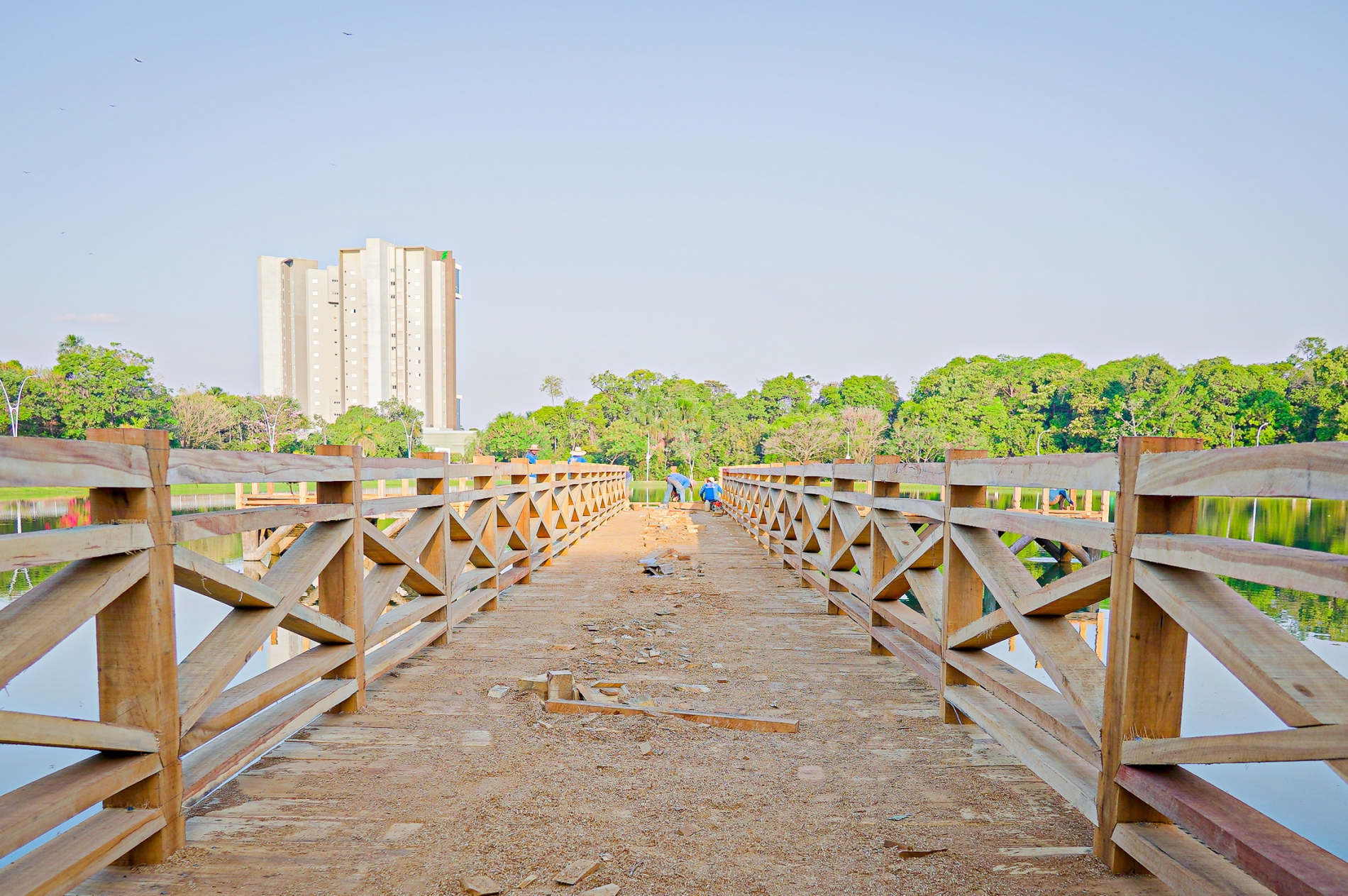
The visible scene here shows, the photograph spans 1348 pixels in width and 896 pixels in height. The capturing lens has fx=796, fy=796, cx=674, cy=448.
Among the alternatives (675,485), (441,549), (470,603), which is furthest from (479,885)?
(675,485)

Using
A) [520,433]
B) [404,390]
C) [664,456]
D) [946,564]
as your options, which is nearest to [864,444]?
[664,456]

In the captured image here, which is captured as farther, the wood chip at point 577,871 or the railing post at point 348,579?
the railing post at point 348,579

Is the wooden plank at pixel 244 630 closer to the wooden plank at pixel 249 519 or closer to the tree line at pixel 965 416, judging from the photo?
the wooden plank at pixel 249 519

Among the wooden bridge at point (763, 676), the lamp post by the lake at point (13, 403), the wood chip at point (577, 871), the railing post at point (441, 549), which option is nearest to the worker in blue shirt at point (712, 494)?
the railing post at point (441, 549)

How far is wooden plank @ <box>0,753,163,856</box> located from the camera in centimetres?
201

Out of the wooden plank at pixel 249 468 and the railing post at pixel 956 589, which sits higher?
the wooden plank at pixel 249 468

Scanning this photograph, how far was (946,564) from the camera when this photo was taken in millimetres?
4043

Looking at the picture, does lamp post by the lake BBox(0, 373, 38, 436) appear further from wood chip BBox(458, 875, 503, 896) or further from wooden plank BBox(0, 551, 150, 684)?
wood chip BBox(458, 875, 503, 896)

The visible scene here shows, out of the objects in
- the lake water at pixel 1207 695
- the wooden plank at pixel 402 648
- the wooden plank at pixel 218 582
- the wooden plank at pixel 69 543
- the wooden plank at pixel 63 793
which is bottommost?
the lake water at pixel 1207 695

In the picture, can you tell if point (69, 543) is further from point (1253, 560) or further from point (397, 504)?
point (1253, 560)

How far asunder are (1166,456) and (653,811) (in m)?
2.10

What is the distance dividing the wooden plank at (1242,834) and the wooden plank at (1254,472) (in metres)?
0.80

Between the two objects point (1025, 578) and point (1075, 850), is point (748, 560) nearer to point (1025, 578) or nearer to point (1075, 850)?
point (1025, 578)

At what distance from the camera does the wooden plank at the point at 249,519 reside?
8.71 feet
